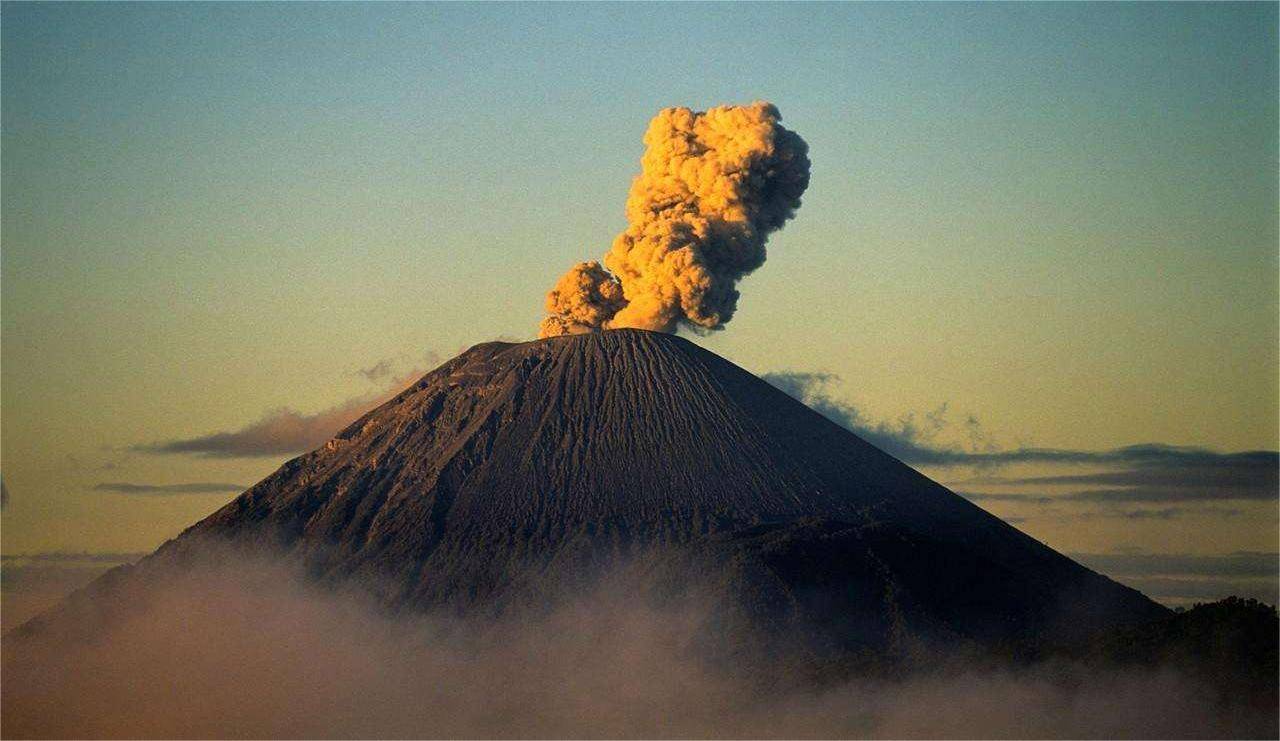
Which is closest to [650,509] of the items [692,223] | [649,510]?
[649,510]

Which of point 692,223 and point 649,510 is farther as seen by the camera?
point 692,223

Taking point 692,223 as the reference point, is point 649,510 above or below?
below

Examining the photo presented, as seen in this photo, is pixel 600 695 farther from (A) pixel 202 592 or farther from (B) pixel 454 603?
(A) pixel 202 592

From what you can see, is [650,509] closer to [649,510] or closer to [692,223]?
[649,510]

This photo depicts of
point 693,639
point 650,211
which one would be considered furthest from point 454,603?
point 650,211

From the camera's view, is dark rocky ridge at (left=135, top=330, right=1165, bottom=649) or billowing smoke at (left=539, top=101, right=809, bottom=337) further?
billowing smoke at (left=539, top=101, right=809, bottom=337)

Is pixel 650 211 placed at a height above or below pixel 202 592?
above
